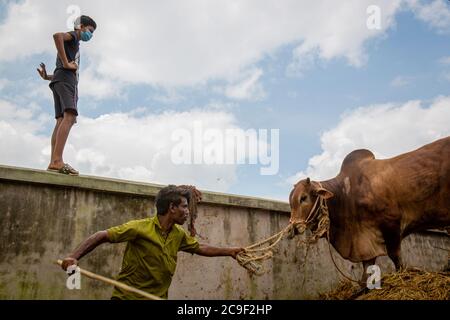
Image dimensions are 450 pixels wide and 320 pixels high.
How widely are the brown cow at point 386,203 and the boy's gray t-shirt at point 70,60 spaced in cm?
333

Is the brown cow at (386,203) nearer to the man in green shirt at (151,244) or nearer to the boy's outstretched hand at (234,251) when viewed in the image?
the boy's outstretched hand at (234,251)

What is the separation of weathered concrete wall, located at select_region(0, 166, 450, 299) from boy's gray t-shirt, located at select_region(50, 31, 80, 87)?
146 cm

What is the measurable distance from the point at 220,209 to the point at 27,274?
2.49m

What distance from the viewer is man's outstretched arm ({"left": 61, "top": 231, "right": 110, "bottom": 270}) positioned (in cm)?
291

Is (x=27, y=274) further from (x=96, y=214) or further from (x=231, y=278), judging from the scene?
(x=231, y=278)

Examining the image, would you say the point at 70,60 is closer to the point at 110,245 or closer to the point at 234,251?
the point at 110,245

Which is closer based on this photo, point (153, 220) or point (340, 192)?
point (153, 220)

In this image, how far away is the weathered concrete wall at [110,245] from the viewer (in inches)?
170

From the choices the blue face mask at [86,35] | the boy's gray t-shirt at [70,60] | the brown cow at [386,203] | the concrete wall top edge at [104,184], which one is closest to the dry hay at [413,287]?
the brown cow at [386,203]

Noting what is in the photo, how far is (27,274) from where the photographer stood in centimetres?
429

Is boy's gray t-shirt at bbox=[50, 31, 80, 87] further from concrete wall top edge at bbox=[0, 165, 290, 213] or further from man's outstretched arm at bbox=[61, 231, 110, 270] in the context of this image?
man's outstretched arm at bbox=[61, 231, 110, 270]

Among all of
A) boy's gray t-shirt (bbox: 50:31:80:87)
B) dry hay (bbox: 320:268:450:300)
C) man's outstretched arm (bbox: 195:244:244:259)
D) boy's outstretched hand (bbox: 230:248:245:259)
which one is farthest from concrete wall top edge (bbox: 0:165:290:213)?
dry hay (bbox: 320:268:450:300)

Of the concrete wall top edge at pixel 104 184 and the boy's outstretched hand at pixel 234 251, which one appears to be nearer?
the boy's outstretched hand at pixel 234 251
